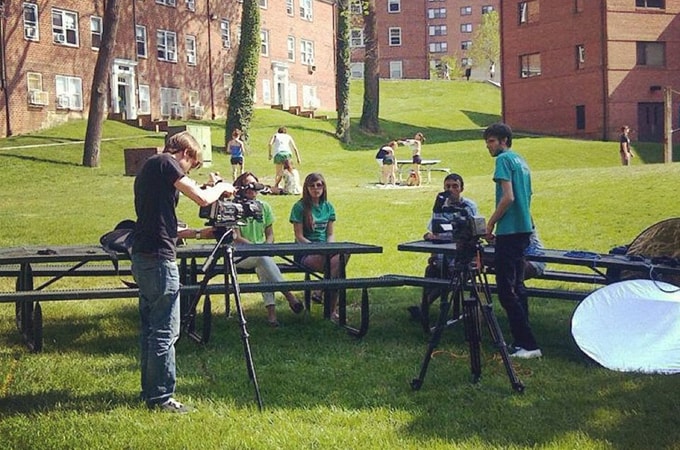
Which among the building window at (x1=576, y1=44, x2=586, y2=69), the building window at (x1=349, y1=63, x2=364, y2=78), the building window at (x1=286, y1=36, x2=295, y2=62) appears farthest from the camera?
the building window at (x1=349, y1=63, x2=364, y2=78)

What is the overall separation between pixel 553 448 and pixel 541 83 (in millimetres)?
47403

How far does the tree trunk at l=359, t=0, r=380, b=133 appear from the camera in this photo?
40781mm

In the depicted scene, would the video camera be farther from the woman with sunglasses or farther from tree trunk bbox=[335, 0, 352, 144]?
tree trunk bbox=[335, 0, 352, 144]

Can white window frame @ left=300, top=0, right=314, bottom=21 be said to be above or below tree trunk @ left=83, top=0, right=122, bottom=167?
above

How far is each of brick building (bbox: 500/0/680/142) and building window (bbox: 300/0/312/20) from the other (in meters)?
17.3

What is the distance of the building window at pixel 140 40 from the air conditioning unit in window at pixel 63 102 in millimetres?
5983

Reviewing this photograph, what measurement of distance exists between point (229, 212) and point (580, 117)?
1758 inches

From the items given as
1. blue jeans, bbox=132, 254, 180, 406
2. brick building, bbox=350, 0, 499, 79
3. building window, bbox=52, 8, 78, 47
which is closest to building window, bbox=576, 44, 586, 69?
building window, bbox=52, 8, 78, 47

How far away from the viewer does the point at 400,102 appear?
63656mm

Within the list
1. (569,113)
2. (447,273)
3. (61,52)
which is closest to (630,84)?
(569,113)

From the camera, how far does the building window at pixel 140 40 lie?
45003mm

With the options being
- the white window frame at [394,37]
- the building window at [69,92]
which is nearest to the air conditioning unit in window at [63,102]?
the building window at [69,92]

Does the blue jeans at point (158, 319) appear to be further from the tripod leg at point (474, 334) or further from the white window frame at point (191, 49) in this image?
the white window frame at point (191, 49)

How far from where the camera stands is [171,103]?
156 feet
